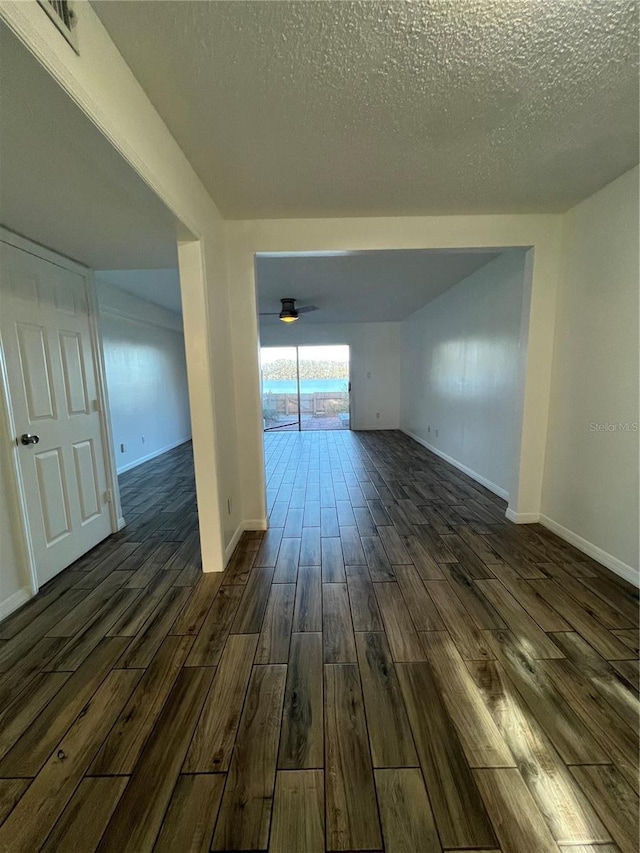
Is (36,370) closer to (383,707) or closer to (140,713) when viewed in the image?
(140,713)

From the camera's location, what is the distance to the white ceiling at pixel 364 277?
3229 mm

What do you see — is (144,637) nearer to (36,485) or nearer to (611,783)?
(36,485)

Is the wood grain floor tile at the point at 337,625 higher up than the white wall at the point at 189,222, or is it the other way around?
the white wall at the point at 189,222

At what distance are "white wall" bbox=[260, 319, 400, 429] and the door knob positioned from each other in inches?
219

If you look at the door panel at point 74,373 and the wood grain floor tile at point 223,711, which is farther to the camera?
the door panel at point 74,373

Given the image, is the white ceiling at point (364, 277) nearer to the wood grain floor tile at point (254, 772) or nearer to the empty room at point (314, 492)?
the empty room at point (314, 492)

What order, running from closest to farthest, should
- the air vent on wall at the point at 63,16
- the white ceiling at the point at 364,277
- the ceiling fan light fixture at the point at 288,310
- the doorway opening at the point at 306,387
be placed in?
the air vent on wall at the point at 63,16 < the white ceiling at the point at 364,277 < the ceiling fan light fixture at the point at 288,310 < the doorway opening at the point at 306,387

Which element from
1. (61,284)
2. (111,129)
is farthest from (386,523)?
(61,284)

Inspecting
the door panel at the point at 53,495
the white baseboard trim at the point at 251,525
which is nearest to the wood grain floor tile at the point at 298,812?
the white baseboard trim at the point at 251,525

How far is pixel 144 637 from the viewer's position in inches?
63.0

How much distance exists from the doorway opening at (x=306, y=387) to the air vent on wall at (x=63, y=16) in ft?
20.6

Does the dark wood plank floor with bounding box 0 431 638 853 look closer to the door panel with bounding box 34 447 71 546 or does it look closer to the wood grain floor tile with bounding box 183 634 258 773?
the wood grain floor tile with bounding box 183 634 258 773

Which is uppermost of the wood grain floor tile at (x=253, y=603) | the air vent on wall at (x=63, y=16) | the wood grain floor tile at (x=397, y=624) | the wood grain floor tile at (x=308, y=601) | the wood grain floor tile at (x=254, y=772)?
the air vent on wall at (x=63, y=16)

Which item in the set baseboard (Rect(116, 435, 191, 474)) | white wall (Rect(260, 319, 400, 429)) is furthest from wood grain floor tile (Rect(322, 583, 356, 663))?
white wall (Rect(260, 319, 400, 429))
